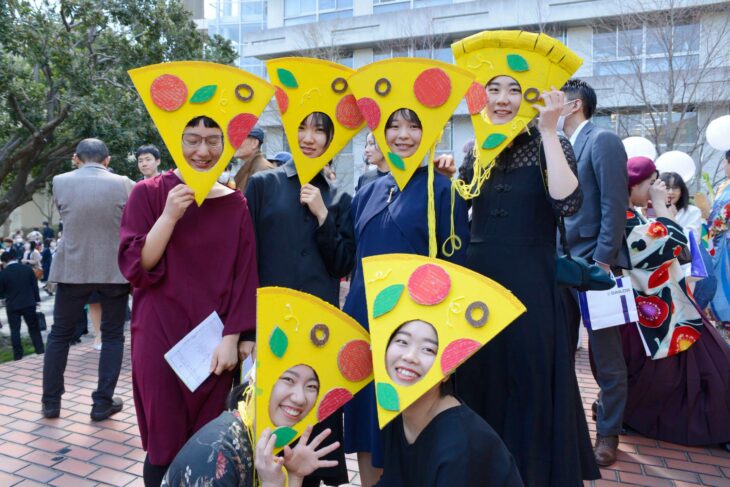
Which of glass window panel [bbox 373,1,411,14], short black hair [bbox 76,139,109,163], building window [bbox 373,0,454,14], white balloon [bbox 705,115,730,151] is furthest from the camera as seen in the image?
glass window panel [bbox 373,1,411,14]

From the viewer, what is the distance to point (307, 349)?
155cm

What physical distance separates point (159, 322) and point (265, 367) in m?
0.67

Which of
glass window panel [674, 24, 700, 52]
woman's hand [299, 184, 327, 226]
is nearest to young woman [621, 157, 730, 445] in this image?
woman's hand [299, 184, 327, 226]

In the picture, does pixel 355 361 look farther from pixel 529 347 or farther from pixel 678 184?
pixel 678 184

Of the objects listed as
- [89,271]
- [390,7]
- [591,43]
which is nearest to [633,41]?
[591,43]

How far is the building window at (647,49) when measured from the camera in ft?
36.8

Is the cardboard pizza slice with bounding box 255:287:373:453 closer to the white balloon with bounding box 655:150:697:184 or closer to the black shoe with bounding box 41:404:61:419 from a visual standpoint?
the black shoe with bounding box 41:404:61:419

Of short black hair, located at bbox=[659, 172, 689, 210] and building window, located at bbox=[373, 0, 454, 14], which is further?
building window, located at bbox=[373, 0, 454, 14]

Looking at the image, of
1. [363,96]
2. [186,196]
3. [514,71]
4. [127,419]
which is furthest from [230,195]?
[127,419]

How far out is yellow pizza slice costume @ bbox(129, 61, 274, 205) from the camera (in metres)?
1.83

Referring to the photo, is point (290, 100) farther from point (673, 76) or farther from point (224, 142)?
point (673, 76)

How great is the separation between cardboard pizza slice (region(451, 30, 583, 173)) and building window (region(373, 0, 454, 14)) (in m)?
19.0

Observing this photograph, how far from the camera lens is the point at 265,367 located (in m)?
1.51

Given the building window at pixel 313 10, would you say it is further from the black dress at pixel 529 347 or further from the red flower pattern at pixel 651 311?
the black dress at pixel 529 347
